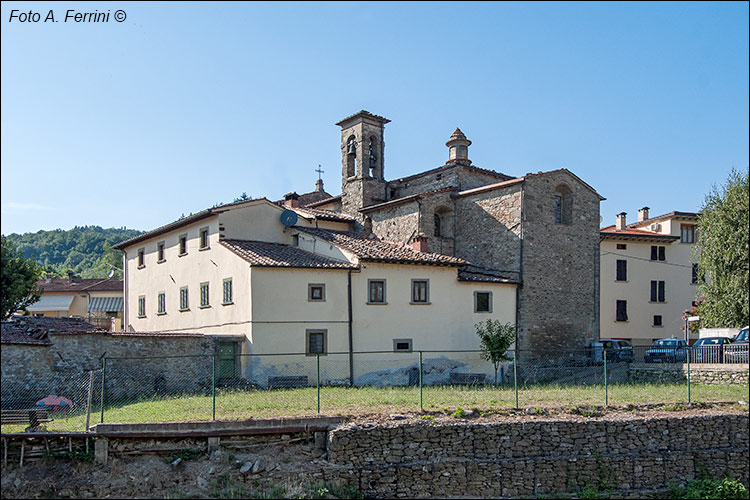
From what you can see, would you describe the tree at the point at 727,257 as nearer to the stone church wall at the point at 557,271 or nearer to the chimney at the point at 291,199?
the stone church wall at the point at 557,271

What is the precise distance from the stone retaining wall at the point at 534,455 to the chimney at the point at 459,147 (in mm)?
21419

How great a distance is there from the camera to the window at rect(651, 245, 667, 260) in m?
45.7

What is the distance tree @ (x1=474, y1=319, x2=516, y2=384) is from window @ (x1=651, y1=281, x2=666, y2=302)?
18.8 m

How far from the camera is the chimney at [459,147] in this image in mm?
39438

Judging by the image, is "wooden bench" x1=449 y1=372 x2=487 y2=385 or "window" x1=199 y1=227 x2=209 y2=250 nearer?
"wooden bench" x1=449 y1=372 x2=487 y2=385

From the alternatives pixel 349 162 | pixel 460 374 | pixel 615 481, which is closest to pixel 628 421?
pixel 615 481

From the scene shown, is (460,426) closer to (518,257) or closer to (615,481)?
(615,481)

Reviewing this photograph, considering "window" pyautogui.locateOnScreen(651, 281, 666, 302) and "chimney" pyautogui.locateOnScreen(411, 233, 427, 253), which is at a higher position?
"chimney" pyautogui.locateOnScreen(411, 233, 427, 253)

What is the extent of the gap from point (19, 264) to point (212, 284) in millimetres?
11905

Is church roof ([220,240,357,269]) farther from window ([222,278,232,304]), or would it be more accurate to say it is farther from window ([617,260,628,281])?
window ([617,260,628,281])

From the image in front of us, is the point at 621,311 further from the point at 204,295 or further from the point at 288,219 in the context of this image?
the point at 204,295

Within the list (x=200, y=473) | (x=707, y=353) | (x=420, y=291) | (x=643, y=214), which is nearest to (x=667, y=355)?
(x=707, y=353)

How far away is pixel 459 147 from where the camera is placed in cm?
3944

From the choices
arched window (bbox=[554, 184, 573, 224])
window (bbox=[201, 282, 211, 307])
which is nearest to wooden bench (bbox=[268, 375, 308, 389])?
window (bbox=[201, 282, 211, 307])
